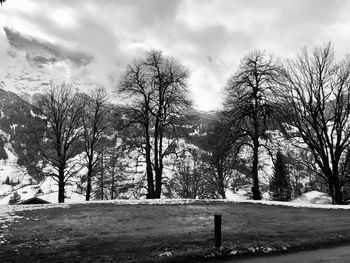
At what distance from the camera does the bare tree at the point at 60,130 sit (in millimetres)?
32156

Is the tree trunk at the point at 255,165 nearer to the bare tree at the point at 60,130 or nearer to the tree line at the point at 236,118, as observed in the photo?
the tree line at the point at 236,118

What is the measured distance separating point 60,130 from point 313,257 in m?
28.0

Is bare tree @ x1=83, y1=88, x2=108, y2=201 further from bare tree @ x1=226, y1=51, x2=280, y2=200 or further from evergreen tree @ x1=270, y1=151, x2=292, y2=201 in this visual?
evergreen tree @ x1=270, y1=151, x2=292, y2=201

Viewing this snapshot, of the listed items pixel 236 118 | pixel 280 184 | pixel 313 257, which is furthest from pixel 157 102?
pixel 280 184

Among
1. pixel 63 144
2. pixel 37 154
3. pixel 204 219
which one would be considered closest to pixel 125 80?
pixel 63 144

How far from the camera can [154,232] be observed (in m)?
12.6

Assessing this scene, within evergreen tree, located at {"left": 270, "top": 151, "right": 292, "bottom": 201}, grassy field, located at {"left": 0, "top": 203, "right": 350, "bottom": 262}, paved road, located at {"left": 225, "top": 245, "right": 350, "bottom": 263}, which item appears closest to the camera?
paved road, located at {"left": 225, "top": 245, "right": 350, "bottom": 263}

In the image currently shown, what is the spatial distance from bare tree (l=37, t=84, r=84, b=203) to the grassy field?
1354 cm

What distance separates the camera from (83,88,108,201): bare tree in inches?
1368

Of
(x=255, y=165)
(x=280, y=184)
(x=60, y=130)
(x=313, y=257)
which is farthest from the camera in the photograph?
(x=280, y=184)

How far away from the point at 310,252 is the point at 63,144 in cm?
2776

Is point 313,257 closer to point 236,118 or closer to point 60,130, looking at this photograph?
point 236,118

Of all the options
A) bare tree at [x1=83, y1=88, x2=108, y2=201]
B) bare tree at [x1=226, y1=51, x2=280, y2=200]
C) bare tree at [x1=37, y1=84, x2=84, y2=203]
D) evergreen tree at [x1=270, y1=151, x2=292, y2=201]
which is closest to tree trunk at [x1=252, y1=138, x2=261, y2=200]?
bare tree at [x1=226, y1=51, x2=280, y2=200]

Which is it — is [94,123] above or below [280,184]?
above
